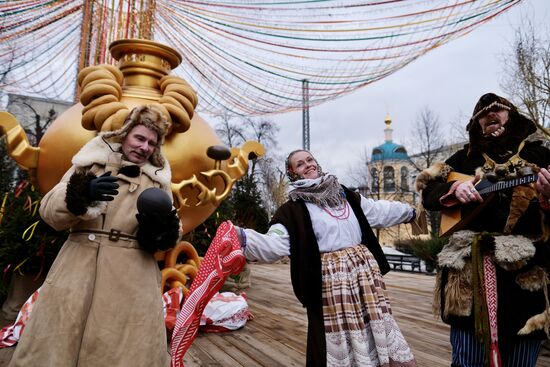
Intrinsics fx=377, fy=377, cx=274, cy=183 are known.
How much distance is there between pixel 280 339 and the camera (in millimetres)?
3387

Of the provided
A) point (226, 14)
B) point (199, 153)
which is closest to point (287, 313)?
point (199, 153)

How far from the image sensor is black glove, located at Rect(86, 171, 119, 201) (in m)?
1.64

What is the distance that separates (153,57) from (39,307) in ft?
7.94

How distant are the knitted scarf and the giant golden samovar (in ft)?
3.94

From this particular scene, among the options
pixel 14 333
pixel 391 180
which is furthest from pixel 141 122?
pixel 391 180

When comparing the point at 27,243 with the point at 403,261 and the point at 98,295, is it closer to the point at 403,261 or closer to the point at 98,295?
the point at 98,295

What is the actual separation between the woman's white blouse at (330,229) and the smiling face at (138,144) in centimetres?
65

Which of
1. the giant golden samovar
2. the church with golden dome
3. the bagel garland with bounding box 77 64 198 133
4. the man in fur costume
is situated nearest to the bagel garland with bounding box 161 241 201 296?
the giant golden samovar

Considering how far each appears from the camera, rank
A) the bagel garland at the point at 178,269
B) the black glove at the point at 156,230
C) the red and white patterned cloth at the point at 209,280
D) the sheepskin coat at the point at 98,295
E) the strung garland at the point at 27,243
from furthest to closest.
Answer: the strung garland at the point at 27,243 → the bagel garland at the point at 178,269 → the red and white patterned cloth at the point at 209,280 → the black glove at the point at 156,230 → the sheepskin coat at the point at 98,295

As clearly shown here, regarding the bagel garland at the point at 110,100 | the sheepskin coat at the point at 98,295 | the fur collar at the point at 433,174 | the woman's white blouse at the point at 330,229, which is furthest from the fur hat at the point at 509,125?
the bagel garland at the point at 110,100

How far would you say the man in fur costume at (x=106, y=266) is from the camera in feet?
5.28

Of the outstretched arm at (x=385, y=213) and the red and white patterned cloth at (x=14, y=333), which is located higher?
the outstretched arm at (x=385, y=213)

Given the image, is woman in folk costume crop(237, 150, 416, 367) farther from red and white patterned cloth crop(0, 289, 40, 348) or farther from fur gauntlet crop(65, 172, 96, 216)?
red and white patterned cloth crop(0, 289, 40, 348)

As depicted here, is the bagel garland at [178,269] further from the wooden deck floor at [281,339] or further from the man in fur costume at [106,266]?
the man in fur costume at [106,266]
